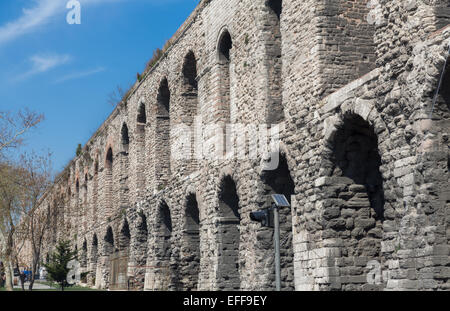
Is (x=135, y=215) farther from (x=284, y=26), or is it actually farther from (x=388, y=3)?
(x=388, y=3)

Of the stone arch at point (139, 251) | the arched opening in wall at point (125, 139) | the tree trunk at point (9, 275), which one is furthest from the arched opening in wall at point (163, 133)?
the tree trunk at point (9, 275)

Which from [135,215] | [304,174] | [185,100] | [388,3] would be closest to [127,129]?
[135,215]

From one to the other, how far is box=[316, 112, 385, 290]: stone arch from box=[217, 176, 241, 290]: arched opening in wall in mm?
4859

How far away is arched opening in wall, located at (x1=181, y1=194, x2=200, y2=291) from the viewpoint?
787 inches

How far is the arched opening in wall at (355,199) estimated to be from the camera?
39.8 ft

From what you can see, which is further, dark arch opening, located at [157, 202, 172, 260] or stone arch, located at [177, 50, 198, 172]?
dark arch opening, located at [157, 202, 172, 260]

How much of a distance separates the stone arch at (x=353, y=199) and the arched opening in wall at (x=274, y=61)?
2736 millimetres

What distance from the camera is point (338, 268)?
12.0 m

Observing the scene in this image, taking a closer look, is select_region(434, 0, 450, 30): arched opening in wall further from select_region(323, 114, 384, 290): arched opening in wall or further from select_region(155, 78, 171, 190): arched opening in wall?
select_region(155, 78, 171, 190): arched opening in wall

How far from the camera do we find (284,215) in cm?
1444

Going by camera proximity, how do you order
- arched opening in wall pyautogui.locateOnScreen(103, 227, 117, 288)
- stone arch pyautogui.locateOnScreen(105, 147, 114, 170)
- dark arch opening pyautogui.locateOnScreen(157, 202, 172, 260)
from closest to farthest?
dark arch opening pyautogui.locateOnScreen(157, 202, 172, 260) < arched opening in wall pyautogui.locateOnScreen(103, 227, 117, 288) < stone arch pyautogui.locateOnScreen(105, 147, 114, 170)

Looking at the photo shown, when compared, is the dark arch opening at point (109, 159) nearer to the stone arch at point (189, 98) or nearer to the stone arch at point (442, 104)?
the stone arch at point (189, 98)

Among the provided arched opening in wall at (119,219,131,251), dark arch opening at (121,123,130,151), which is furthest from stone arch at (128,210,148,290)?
dark arch opening at (121,123,130,151)

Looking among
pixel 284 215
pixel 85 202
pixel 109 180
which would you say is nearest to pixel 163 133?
→ pixel 109 180
